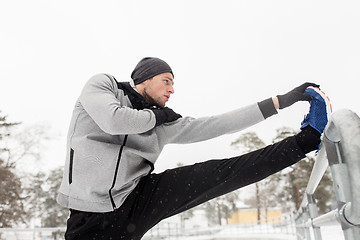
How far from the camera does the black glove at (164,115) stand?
175 cm

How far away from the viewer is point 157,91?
6.72 feet

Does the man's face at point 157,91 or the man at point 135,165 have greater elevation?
the man's face at point 157,91

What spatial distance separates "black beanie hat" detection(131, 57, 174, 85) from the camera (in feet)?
6.78

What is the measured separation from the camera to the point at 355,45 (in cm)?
6406

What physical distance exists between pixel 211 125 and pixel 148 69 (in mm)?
586

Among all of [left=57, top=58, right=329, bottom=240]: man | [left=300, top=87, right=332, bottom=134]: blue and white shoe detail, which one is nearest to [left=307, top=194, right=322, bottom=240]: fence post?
[left=57, top=58, right=329, bottom=240]: man

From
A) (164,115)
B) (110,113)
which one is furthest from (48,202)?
(110,113)

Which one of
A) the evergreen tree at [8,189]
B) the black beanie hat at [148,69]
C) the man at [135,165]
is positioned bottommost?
the man at [135,165]

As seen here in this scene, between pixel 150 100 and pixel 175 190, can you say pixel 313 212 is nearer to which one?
pixel 175 190

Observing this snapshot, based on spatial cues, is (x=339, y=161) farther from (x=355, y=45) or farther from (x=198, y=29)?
(x=198, y=29)

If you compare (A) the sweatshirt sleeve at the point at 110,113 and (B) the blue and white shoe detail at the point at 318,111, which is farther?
(A) the sweatshirt sleeve at the point at 110,113

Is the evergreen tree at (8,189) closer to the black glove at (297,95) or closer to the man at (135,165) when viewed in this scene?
the man at (135,165)

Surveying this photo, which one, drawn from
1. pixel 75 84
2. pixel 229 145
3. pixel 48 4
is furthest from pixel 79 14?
pixel 229 145

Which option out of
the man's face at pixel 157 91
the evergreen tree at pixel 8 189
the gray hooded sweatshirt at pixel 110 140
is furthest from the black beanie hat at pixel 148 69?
the evergreen tree at pixel 8 189
